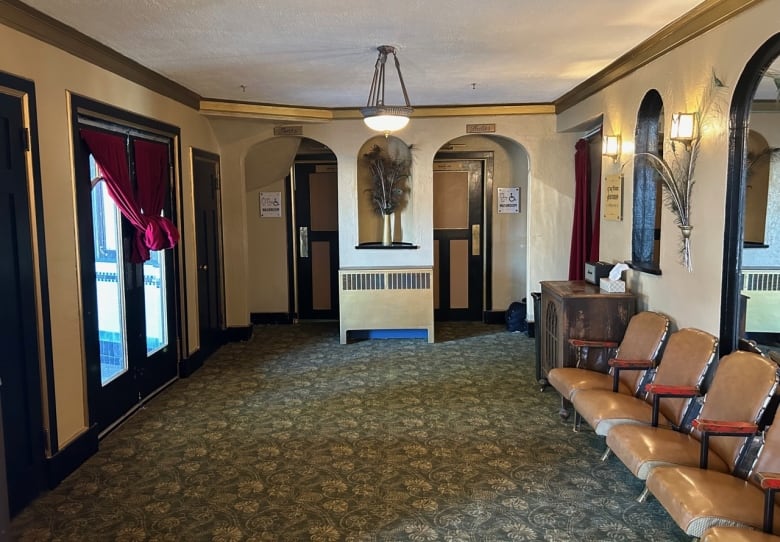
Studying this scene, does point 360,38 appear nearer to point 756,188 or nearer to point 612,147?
point 612,147

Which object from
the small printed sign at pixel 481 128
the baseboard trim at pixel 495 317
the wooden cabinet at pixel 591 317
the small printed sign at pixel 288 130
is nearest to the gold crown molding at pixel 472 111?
the small printed sign at pixel 481 128

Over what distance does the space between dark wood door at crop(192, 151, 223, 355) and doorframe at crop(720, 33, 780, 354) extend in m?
4.47

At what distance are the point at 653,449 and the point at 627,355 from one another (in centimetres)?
120

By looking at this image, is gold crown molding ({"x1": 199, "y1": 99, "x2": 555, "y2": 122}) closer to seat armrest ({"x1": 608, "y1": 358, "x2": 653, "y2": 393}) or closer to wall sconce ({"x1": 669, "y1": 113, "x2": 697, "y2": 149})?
wall sconce ({"x1": 669, "y1": 113, "x2": 697, "y2": 149})

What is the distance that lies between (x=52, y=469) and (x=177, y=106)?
328cm

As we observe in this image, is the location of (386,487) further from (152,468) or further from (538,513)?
(152,468)

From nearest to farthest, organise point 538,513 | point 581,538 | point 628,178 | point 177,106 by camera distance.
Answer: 1. point 581,538
2. point 538,513
3. point 628,178
4. point 177,106

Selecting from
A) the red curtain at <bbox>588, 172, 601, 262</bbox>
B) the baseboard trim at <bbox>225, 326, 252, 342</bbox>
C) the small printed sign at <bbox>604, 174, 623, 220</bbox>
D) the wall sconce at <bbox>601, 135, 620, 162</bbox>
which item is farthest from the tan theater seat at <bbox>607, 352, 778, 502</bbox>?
the baseboard trim at <bbox>225, 326, 252, 342</bbox>

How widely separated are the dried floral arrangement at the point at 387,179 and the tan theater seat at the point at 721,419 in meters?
4.51

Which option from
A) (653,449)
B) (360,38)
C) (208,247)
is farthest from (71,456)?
(653,449)

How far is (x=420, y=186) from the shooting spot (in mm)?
6734

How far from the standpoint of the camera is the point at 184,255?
530 centimetres

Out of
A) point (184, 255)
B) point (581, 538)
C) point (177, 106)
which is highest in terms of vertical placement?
point (177, 106)

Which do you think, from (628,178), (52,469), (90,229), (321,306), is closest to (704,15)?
(628,178)
